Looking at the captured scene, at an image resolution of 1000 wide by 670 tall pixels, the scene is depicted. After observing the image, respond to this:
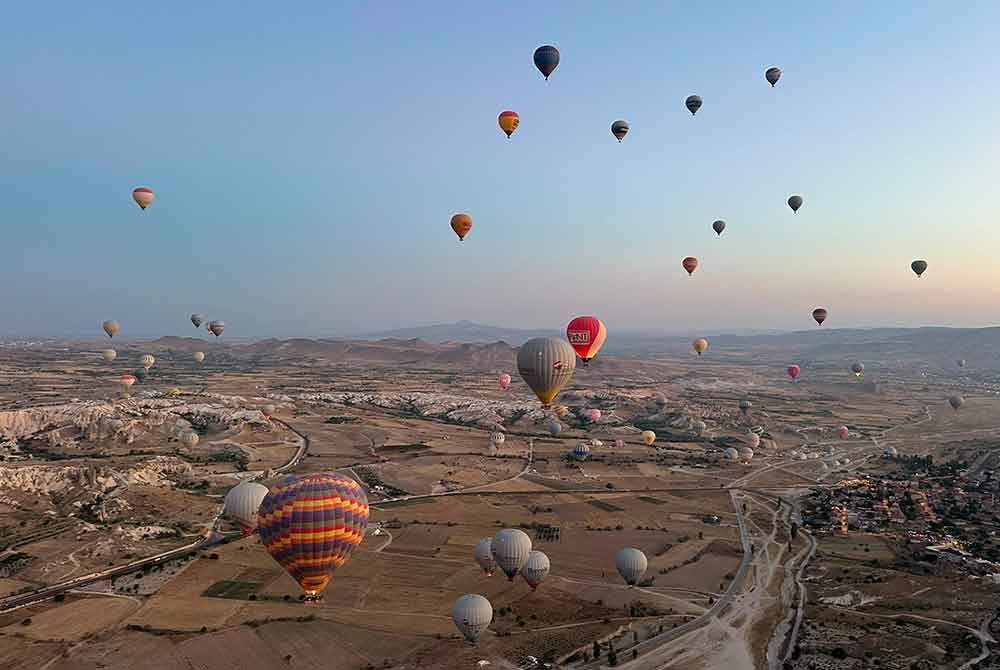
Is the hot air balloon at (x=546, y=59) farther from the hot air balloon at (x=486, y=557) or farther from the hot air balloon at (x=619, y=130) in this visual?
the hot air balloon at (x=486, y=557)

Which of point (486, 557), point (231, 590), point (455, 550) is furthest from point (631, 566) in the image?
point (231, 590)

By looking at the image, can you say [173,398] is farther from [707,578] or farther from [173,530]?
[707,578]

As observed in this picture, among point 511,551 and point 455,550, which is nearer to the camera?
point 511,551

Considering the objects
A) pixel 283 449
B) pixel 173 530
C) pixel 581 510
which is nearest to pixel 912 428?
pixel 581 510

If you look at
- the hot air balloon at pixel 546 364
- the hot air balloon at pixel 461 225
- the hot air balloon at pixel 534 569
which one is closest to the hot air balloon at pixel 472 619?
the hot air balloon at pixel 534 569

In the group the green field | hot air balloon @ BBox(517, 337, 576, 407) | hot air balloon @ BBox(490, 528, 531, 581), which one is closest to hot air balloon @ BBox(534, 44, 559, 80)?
hot air balloon @ BBox(517, 337, 576, 407)

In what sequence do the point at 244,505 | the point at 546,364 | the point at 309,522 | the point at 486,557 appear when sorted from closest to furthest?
the point at 309,522 → the point at 486,557 → the point at 244,505 → the point at 546,364

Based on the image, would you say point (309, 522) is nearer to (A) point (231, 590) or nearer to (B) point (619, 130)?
(A) point (231, 590)
